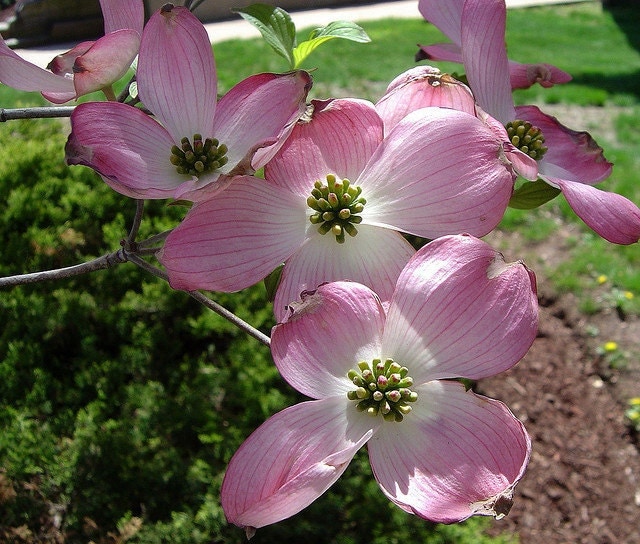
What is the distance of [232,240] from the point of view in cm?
39

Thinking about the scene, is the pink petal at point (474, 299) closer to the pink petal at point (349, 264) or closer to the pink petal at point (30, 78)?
the pink petal at point (349, 264)


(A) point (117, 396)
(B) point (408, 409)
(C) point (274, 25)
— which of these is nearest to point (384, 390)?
(B) point (408, 409)

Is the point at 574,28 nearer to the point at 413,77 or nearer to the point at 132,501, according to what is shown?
the point at 132,501

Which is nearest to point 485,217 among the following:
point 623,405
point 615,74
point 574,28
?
point 623,405

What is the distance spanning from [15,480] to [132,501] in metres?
0.22

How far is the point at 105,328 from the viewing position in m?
1.56

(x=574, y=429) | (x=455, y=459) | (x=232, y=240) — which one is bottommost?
(x=574, y=429)

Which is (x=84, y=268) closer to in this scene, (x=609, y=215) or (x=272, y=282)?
(x=272, y=282)

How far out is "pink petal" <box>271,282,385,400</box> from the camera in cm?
38

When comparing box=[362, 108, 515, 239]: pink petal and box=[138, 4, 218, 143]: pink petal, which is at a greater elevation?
box=[138, 4, 218, 143]: pink petal

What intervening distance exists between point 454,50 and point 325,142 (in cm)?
22

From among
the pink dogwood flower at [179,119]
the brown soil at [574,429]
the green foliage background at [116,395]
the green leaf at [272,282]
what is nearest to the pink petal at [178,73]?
the pink dogwood flower at [179,119]

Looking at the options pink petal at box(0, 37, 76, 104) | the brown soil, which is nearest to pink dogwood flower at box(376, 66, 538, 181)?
pink petal at box(0, 37, 76, 104)

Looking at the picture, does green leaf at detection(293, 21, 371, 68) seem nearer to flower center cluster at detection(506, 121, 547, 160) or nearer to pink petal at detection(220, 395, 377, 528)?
flower center cluster at detection(506, 121, 547, 160)
